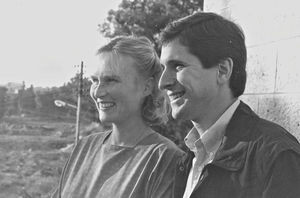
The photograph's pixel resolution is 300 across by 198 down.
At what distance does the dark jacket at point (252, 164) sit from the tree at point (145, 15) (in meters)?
15.9

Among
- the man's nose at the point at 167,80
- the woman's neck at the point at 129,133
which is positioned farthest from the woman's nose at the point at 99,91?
the man's nose at the point at 167,80

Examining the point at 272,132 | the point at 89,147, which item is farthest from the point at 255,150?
the point at 89,147

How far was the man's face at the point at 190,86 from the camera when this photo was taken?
1.52m

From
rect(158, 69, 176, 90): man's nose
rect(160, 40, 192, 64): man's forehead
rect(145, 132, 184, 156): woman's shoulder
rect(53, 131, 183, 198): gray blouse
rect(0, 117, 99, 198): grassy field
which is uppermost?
rect(160, 40, 192, 64): man's forehead

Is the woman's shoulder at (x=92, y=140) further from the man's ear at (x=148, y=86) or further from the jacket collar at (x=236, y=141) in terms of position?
the jacket collar at (x=236, y=141)

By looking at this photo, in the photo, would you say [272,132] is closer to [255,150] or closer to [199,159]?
[255,150]

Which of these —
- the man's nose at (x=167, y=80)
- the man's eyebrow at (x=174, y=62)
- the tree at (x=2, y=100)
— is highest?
the man's eyebrow at (x=174, y=62)

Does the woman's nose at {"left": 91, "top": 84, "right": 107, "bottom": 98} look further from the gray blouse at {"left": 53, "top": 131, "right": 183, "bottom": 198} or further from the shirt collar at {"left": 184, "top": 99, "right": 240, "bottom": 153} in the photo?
the shirt collar at {"left": 184, "top": 99, "right": 240, "bottom": 153}

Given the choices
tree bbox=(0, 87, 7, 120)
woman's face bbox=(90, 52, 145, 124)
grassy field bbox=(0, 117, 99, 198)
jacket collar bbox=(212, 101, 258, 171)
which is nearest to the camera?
jacket collar bbox=(212, 101, 258, 171)

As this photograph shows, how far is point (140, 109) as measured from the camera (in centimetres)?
225

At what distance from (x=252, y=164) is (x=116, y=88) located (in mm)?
994

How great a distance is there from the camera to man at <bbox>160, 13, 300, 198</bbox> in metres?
1.40

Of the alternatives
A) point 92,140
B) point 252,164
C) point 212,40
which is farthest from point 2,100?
point 252,164

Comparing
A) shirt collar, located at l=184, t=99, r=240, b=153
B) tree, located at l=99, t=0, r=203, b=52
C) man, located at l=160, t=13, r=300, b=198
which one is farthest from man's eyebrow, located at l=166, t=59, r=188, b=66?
tree, located at l=99, t=0, r=203, b=52
